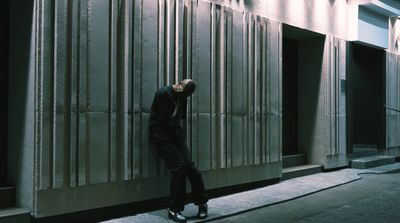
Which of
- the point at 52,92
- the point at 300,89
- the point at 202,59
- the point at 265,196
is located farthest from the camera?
the point at 300,89

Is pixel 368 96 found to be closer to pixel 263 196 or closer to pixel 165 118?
pixel 263 196

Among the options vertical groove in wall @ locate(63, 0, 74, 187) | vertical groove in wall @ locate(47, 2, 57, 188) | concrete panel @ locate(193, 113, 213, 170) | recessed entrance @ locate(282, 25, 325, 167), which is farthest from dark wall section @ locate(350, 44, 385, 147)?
vertical groove in wall @ locate(47, 2, 57, 188)

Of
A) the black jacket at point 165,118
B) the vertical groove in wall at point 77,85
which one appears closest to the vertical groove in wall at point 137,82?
the black jacket at point 165,118

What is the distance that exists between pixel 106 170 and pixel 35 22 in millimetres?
2175

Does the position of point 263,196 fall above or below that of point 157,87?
below

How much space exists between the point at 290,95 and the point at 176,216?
Answer: 21.4 ft

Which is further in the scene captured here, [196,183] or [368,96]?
[368,96]

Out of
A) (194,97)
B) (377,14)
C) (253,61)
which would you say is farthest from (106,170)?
(377,14)

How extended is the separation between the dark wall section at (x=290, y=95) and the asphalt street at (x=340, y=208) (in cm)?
217

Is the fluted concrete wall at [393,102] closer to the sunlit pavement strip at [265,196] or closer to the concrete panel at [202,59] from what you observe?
the sunlit pavement strip at [265,196]

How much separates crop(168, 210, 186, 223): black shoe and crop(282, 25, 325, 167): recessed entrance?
19.0 feet

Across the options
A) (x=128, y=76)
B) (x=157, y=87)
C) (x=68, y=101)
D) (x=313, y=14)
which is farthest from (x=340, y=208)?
(x=313, y=14)

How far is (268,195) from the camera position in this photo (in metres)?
8.92

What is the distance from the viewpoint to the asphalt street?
721cm
